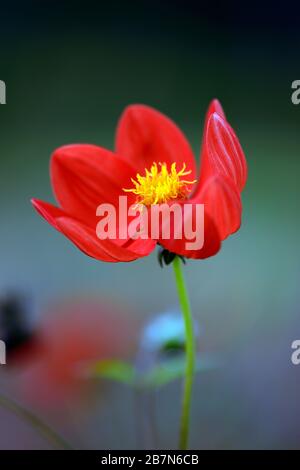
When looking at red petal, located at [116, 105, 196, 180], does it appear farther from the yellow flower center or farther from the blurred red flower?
the blurred red flower

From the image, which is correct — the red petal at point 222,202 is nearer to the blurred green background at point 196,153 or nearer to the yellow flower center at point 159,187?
the yellow flower center at point 159,187

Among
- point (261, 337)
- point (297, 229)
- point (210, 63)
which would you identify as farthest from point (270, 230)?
point (210, 63)

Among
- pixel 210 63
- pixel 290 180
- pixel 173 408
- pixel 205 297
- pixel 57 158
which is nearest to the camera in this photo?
pixel 57 158

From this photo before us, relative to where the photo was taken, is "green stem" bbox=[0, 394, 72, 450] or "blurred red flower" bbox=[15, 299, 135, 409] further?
"blurred red flower" bbox=[15, 299, 135, 409]

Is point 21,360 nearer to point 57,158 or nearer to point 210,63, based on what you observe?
point 57,158

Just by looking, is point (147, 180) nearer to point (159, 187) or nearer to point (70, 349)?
point (159, 187)

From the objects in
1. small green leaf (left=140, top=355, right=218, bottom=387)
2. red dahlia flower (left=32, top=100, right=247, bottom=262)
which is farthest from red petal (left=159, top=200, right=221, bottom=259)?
small green leaf (left=140, top=355, right=218, bottom=387)

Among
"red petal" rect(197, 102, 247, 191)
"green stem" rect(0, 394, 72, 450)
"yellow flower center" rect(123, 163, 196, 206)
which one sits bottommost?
"green stem" rect(0, 394, 72, 450)
